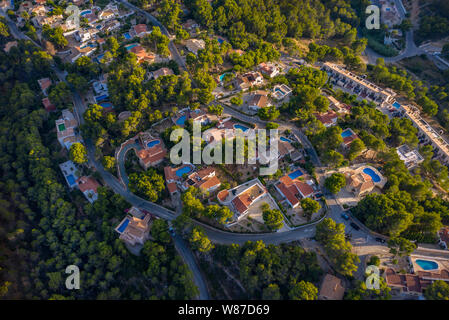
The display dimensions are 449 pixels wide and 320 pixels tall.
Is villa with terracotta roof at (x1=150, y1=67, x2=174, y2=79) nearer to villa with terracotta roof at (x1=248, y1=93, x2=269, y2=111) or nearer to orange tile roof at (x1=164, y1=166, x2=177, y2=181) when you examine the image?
villa with terracotta roof at (x1=248, y1=93, x2=269, y2=111)

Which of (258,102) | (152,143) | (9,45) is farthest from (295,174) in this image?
(9,45)

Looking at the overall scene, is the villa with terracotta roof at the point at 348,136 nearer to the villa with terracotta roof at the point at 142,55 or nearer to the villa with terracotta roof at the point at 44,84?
the villa with terracotta roof at the point at 142,55

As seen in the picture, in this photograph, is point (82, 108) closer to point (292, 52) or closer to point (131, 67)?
point (131, 67)

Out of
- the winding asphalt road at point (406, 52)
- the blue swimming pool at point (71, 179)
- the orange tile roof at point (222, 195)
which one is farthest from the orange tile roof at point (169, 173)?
the winding asphalt road at point (406, 52)

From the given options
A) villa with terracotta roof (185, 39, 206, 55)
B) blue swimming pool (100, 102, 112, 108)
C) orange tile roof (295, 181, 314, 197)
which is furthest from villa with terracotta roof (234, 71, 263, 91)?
blue swimming pool (100, 102, 112, 108)

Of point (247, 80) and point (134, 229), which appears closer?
point (134, 229)

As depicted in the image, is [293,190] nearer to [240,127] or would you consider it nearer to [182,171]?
[240,127]
